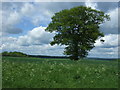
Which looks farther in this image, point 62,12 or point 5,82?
point 62,12

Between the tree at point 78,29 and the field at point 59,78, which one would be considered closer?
the field at point 59,78

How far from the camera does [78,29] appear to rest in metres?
52.9

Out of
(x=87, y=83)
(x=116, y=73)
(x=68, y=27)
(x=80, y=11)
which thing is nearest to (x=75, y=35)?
(x=68, y=27)

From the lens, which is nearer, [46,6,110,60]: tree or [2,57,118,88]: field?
[2,57,118,88]: field

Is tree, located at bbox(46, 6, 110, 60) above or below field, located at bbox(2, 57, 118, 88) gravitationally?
above

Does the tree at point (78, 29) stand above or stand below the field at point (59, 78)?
above

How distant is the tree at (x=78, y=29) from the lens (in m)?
52.0

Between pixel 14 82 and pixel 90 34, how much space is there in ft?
133

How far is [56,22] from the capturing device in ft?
183

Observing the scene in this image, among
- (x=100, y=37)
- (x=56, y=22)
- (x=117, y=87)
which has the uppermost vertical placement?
(x=56, y=22)

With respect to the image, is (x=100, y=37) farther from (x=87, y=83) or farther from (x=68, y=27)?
(x=87, y=83)

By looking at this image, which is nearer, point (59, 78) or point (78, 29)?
point (59, 78)

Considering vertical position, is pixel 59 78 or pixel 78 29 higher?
pixel 78 29

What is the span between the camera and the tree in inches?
2048
